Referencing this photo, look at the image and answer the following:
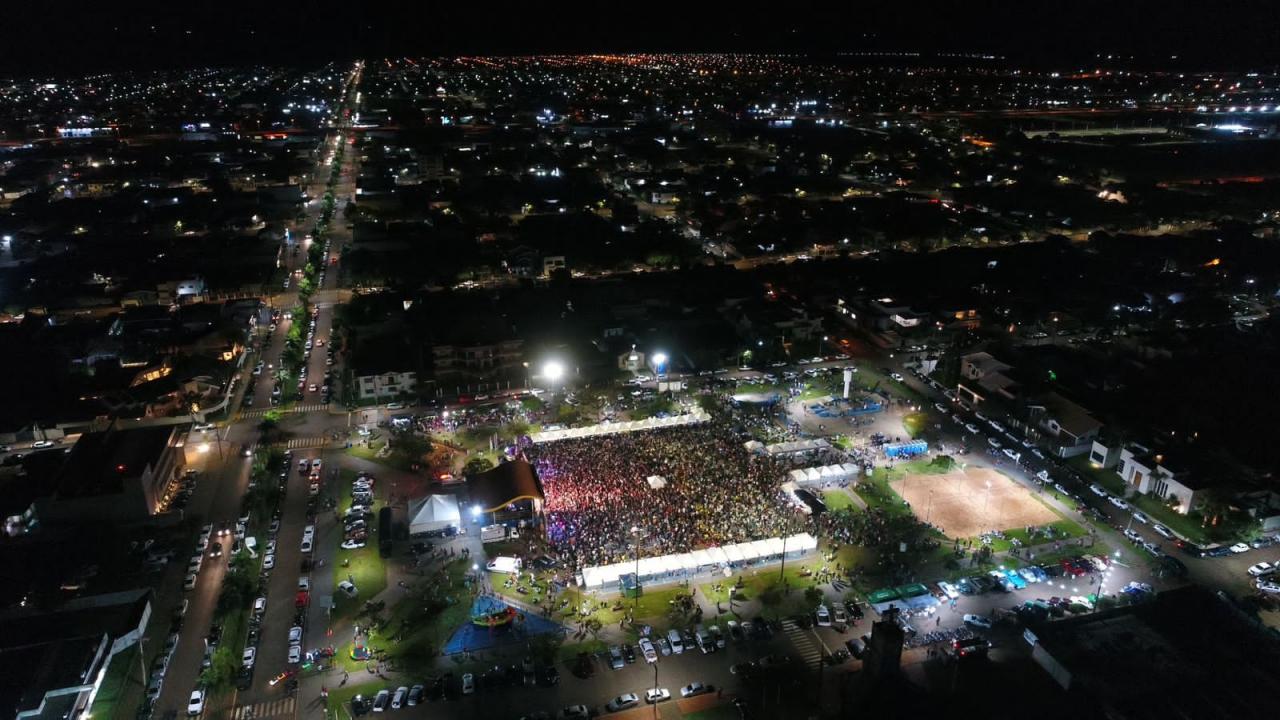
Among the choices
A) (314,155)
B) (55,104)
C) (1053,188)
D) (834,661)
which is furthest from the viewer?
(55,104)

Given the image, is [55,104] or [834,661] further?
[55,104]

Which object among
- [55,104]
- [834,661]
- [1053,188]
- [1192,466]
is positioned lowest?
[834,661]

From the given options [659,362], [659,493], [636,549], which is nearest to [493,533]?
[636,549]

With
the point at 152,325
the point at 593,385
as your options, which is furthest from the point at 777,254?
the point at 152,325

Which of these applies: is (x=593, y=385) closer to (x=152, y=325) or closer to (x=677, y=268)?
(x=677, y=268)

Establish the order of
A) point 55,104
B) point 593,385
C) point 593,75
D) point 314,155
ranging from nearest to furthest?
point 593,385
point 314,155
point 55,104
point 593,75

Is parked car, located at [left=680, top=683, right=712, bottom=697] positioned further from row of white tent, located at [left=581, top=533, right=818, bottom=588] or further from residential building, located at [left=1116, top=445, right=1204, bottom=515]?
residential building, located at [left=1116, top=445, right=1204, bottom=515]

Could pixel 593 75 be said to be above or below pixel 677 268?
above

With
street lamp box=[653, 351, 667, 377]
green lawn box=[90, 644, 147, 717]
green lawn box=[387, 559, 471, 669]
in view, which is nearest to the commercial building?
green lawn box=[90, 644, 147, 717]
